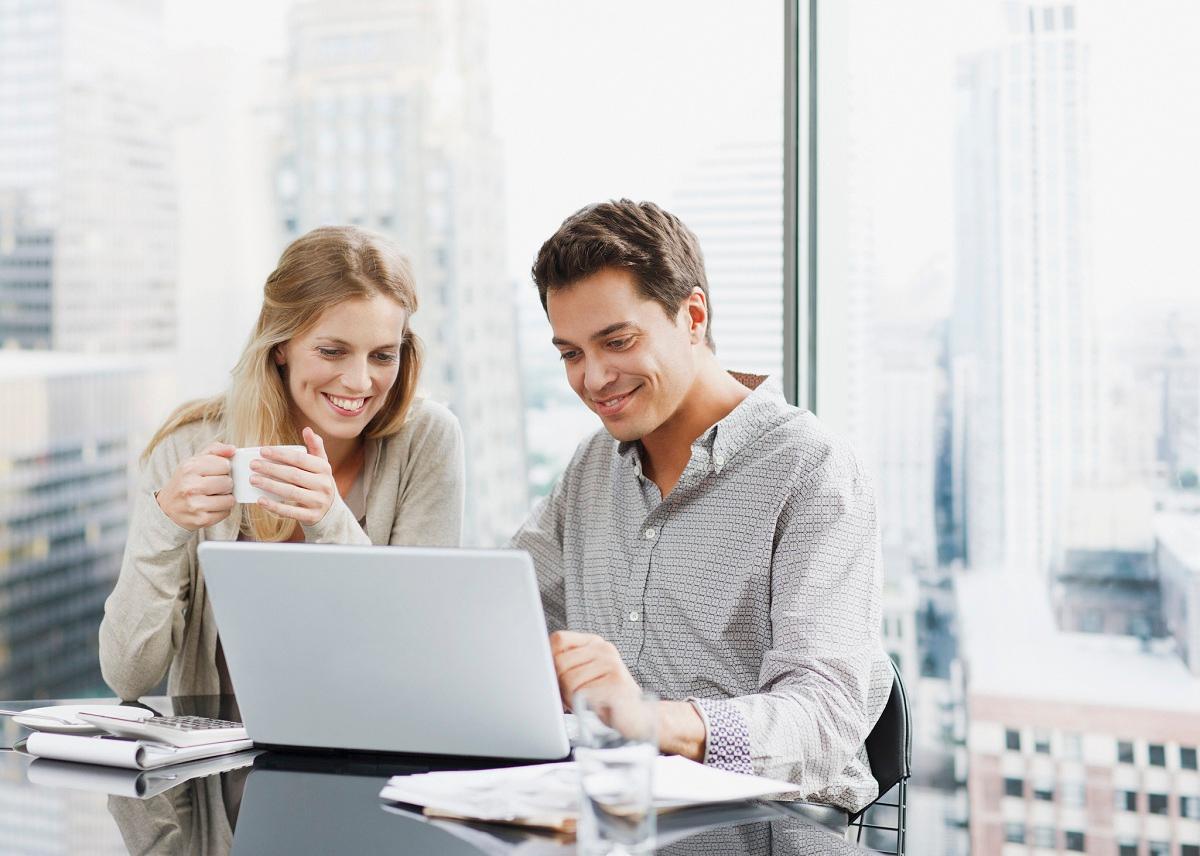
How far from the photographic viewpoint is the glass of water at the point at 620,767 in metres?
0.87

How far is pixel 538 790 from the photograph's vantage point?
1.10m

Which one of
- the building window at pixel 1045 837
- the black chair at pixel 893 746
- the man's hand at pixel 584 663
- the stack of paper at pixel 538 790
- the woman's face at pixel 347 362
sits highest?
the woman's face at pixel 347 362

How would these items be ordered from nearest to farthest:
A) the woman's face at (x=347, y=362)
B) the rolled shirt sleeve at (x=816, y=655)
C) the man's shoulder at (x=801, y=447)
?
the rolled shirt sleeve at (x=816, y=655)
the man's shoulder at (x=801, y=447)
the woman's face at (x=347, y=362)

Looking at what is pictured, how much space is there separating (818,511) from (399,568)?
600 millimetres

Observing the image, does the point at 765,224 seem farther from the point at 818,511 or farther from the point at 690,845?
the point at 690,845

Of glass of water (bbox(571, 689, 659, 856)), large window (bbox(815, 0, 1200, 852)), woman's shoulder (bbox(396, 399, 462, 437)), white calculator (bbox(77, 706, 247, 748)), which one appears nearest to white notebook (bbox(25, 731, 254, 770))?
white calculator (bbox(77, 706, 247, 748))

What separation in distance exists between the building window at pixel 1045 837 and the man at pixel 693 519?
1171 mm

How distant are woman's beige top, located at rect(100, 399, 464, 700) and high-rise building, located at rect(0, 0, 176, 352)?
133 centimetres

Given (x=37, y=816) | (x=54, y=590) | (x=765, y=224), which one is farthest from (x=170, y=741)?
(x=54, y=590)

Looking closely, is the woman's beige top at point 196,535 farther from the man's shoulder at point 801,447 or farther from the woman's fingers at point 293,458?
the man's shoulder at point 801,447

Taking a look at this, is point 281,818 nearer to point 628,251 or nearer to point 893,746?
point 893,746

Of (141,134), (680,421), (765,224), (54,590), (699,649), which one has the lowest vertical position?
(54,590)

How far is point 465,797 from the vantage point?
43.6 inches

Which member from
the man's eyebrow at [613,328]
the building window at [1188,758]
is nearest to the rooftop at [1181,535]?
the building window at [1188,758]
